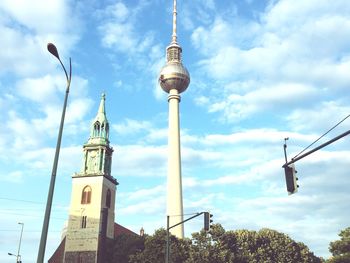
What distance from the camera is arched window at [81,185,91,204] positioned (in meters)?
69.2

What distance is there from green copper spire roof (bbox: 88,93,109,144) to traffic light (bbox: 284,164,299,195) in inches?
2389

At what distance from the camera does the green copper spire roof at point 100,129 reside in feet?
245

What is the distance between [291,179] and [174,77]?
273 feet

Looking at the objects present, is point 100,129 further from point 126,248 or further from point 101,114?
point 126,248

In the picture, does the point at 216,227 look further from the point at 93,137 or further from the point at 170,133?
the point at 170,133

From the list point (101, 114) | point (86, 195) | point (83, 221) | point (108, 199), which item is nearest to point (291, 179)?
point (83, 221)

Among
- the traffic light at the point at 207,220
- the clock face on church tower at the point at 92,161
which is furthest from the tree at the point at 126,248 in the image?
the traffic light at the point at 207,220

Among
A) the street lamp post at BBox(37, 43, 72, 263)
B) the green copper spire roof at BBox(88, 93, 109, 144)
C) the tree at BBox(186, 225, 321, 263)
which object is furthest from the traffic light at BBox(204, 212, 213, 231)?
the green copper spire roof at BBox(88, 93, 109, 144)

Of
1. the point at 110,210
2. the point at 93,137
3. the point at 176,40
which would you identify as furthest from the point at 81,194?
the point at 176,40

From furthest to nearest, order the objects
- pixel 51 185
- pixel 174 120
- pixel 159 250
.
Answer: pixel 174 120, pixel 159 250, pixel 51 185

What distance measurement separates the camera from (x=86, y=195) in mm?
69688

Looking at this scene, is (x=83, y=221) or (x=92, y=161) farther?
(x=92, y=161)

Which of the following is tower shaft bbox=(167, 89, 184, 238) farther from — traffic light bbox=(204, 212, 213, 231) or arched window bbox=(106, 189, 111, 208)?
traffic light bbox=(204, 212, 213, 231)

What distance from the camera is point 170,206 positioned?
83.8m
